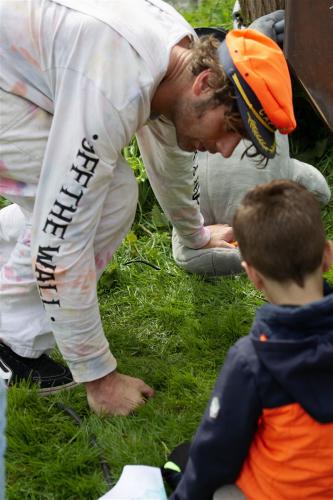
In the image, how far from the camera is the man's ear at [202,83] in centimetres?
262

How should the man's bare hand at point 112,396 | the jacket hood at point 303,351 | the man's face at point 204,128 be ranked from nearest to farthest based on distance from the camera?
1. the jacket hood at point 303,351
2. the man's face at point 204,128
3. the man's bare hand at point 112,396

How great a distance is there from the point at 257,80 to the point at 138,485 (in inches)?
53.3

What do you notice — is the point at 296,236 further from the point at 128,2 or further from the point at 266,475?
the point at 128,2

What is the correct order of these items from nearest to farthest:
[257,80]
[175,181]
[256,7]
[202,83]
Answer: [257,80] < [202,83] < [175,181] < [256,7]

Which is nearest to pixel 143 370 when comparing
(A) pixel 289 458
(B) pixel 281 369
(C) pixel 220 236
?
(C) pixel 220 236

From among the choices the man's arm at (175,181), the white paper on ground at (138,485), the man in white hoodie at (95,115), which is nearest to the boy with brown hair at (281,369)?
the white paper on ground at (138,485)

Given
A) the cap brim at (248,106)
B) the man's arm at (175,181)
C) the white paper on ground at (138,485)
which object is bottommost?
the white paper on ground at (138,485)

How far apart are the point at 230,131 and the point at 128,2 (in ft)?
1.90

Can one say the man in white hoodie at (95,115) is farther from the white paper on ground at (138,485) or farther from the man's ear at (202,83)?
the white paper on ground at (138,485)

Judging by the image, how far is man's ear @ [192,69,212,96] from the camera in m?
2.62

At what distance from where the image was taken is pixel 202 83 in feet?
8.66

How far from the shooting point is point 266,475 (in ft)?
6.75

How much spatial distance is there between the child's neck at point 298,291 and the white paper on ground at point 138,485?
0.87 metres

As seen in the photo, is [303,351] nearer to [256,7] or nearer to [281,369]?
[281,369]
